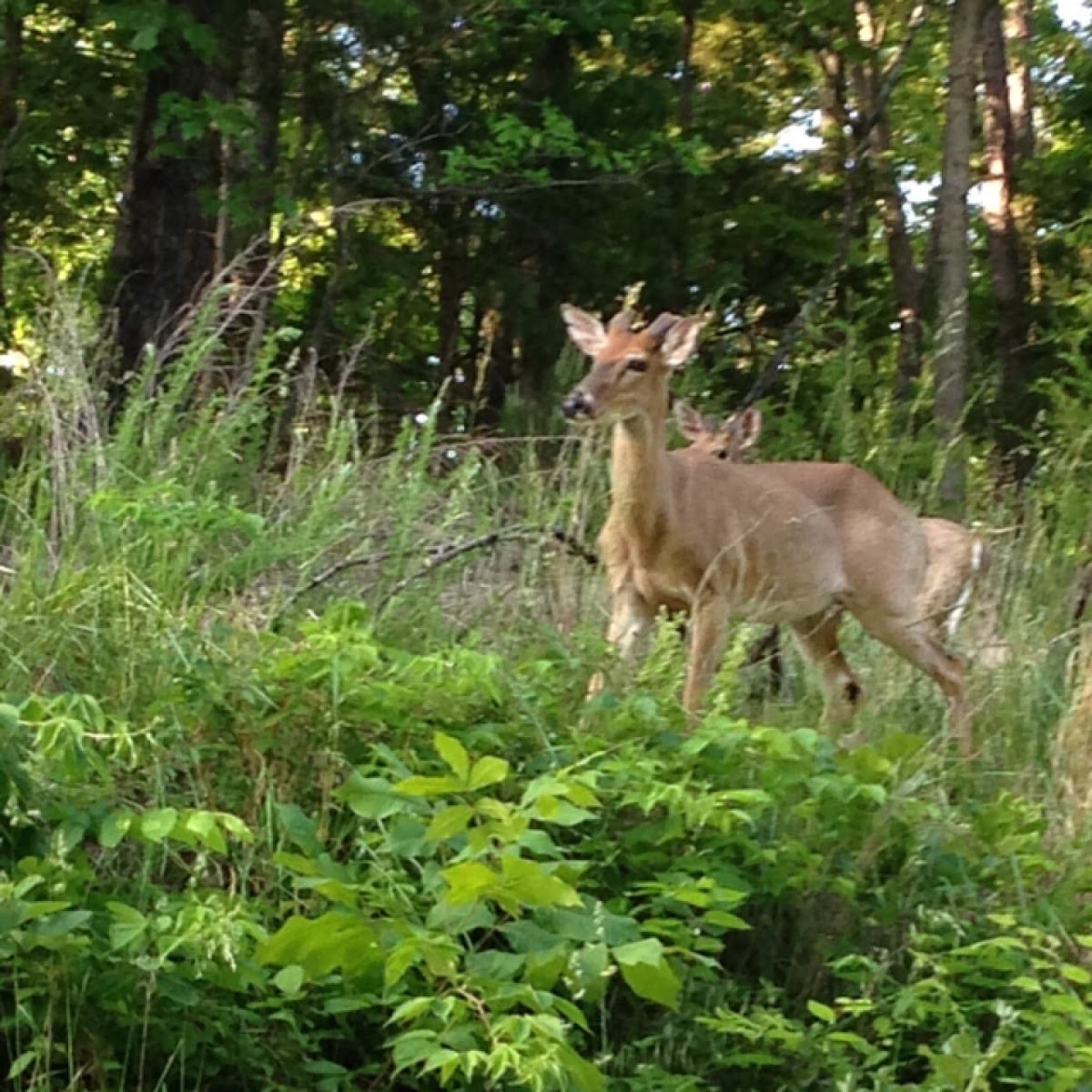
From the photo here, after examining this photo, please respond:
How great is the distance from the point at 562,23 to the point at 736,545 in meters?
5.99

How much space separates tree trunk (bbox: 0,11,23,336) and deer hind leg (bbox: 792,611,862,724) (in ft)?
18.5

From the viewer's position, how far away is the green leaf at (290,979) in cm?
279

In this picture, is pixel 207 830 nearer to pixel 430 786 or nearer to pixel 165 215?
pixel 430 786

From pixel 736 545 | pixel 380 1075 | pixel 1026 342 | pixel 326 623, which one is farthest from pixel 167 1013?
pixel 1026 342

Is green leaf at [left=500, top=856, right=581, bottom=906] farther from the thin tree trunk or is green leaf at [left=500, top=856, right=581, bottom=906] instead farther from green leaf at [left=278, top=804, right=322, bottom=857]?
the thin tree trunk

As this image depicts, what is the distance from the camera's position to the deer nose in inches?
255

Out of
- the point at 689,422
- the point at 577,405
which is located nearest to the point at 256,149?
the point at 689,422

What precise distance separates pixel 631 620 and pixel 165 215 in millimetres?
5761

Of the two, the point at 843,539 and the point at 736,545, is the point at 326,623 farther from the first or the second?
the point at 843,539

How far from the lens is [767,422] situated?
483 inches

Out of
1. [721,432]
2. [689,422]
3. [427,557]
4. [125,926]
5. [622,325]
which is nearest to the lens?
[125,926]

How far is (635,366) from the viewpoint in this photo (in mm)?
6789

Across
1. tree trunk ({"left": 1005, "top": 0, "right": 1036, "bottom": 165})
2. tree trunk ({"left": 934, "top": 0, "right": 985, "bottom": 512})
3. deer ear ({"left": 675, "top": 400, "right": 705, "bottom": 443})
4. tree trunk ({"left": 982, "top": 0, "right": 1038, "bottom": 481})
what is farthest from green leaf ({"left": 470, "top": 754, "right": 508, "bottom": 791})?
tree trunk ({"left": 1005, "top": 0, "right": 1036, "bottom": 165})

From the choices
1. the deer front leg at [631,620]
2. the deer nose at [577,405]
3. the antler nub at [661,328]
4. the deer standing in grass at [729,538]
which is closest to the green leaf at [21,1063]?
the deer front leg at [631,620]
